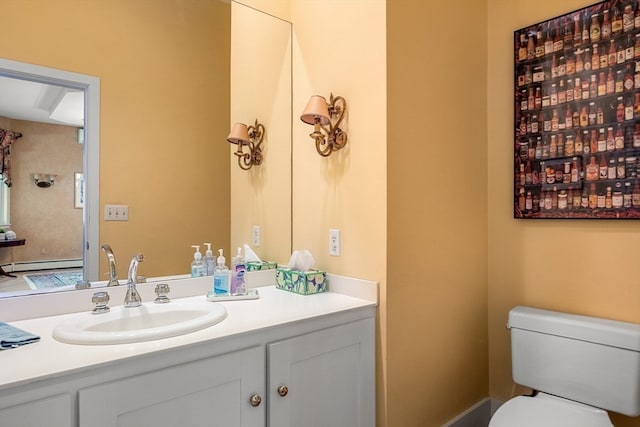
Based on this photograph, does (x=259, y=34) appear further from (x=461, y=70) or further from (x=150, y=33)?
(x=461, y=70)

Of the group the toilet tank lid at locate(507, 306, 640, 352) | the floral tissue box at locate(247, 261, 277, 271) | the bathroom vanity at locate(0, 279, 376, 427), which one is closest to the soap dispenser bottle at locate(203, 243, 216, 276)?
the bathroom vanity at locate(0, 279, 376, 427)

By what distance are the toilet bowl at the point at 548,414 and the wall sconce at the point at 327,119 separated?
1.25m

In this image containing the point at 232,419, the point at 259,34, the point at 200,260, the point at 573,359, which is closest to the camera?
the point at 232,419

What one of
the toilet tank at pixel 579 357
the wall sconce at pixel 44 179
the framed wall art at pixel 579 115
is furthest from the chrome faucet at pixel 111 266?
the framed wall art at pixel 579 115

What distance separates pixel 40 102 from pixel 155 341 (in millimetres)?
966

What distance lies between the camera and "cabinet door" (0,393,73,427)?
822 millimetres

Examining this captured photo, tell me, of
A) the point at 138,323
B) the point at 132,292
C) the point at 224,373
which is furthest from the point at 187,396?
the point at 132,292

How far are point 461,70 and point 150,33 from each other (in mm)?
1439

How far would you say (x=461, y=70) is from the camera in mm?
1875

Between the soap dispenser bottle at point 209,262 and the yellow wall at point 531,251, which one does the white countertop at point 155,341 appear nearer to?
the soap dispenser bottle at point 209,262

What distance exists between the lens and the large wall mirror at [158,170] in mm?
1343

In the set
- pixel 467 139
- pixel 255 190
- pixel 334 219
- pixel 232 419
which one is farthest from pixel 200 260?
pixel 467 139

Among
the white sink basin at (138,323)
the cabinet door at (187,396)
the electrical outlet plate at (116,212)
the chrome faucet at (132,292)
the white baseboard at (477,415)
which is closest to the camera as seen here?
the cabinet door at (187,396)

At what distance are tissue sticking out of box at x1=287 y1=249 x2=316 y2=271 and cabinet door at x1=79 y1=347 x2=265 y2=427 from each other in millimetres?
594
